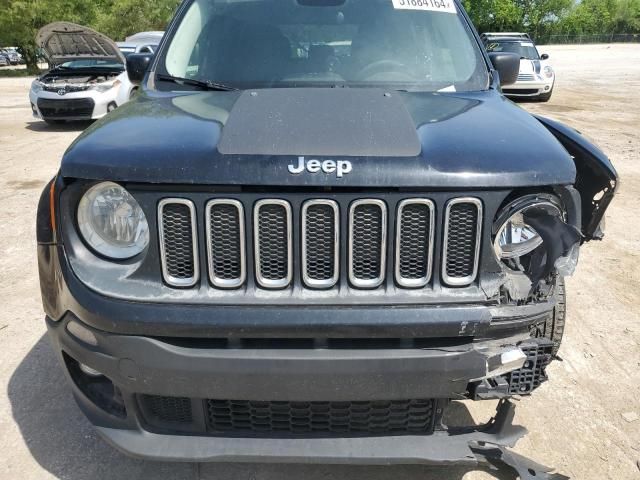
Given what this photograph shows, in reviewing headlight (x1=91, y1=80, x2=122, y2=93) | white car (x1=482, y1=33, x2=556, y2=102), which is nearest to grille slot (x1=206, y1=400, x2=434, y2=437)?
headlight (x1=91, y1=80, x2=122, y2=93)

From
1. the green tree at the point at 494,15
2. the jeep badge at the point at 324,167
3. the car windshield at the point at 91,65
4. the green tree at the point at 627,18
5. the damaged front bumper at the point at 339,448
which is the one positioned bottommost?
the green tree at the point at 627,18

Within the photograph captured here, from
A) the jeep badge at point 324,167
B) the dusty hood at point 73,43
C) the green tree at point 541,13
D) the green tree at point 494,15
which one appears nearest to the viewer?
the jeep badge at point 324,167

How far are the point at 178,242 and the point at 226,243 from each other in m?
0.16

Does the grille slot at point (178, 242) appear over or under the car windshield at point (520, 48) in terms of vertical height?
over

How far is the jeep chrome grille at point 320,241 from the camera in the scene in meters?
1.87

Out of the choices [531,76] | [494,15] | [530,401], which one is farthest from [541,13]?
[530,401]

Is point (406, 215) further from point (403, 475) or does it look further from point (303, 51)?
point (303, 51)

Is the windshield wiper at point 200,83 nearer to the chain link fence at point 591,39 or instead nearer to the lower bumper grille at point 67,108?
the lower bumper grille at point 67,108

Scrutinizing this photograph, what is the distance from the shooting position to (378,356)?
1.85 meters

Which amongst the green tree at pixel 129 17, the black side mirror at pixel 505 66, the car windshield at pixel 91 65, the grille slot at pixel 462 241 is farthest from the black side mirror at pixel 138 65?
the green tree at pixel 129 17

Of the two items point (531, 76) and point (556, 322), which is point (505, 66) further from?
point (531, 76)

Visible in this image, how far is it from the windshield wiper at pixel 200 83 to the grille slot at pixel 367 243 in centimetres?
129

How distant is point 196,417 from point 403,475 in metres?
0.99

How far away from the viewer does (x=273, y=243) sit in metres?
1.90
